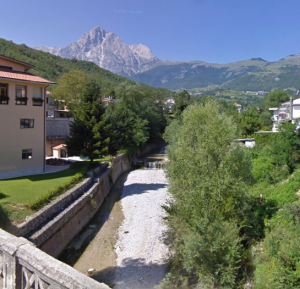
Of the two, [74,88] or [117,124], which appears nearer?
[117,124]

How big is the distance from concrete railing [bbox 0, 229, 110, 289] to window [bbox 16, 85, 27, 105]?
20.1m

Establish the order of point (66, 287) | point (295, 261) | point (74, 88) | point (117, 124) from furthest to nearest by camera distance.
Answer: point (74, 88) → point (117, 124) → point (295, 261) → point (66, 287)

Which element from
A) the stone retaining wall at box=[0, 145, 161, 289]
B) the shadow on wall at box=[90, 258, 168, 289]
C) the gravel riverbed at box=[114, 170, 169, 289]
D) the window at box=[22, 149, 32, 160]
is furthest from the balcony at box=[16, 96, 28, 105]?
the shadow on wall at box=[90, 258, 168, 289]

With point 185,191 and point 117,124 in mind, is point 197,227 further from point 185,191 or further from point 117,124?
point 117,124

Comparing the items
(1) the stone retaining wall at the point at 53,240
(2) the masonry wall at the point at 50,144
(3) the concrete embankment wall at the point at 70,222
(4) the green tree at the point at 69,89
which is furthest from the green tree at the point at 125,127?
(3) the concrete embankment wall at the point at 70,222

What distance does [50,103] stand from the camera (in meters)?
49.3

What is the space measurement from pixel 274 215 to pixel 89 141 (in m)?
18.1

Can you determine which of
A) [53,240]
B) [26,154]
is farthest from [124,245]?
[26,154]

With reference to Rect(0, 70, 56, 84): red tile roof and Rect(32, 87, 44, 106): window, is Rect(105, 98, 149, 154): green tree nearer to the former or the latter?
Rect(32, 87, 44, 106): window

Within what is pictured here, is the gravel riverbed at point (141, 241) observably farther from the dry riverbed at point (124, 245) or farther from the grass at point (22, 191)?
the grass at point (22, 191)

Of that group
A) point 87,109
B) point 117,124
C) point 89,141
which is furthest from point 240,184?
A: point 117,124

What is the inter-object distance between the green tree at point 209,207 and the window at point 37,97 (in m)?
14.0

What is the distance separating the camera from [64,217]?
1516 centimetres

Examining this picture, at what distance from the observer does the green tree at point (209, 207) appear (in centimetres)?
1090
